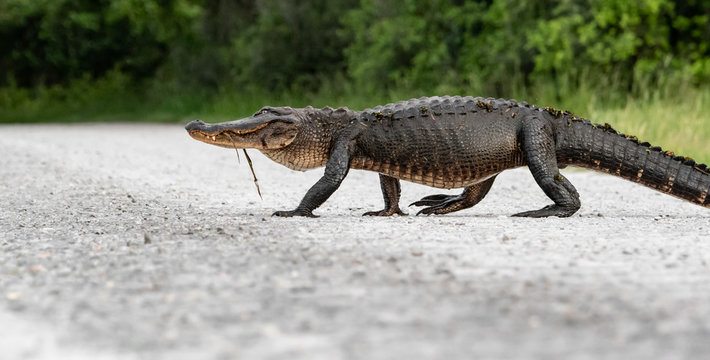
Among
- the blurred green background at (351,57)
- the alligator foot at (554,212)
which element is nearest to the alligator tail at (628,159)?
the alligator foot at (554,212)

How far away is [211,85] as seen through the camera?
97.6ft

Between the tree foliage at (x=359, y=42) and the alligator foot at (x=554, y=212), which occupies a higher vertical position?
the tree foliage at (x=359, y=42)

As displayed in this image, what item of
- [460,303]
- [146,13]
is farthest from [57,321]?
[146,13]

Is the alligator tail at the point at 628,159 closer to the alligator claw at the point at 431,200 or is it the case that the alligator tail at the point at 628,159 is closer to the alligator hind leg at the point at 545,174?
the alligator hind leg at the point at 545,174

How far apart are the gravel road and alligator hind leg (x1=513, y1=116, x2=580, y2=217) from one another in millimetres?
263

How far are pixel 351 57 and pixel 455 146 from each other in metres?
18.6

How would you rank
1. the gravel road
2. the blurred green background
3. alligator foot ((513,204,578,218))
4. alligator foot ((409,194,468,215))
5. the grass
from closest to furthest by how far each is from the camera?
the gravel road
alligator foot ((513,204,578,218))
alligator foot ((409,194,468,215))
the grass
the blurred green background

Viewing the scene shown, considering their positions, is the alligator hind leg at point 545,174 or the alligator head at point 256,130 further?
the alligator hind leg at point 545,174

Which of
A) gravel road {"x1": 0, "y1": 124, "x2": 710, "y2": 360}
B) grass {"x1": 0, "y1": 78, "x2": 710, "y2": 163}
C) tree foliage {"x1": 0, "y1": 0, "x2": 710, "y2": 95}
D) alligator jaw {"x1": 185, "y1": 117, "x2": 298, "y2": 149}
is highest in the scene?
tree foliage {"x1": 0, "y1": 0, "x2": 710, "y2": 95}

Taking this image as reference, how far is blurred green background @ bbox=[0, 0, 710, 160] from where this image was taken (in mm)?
16031

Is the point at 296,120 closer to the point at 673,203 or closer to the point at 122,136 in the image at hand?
the point at 673,203

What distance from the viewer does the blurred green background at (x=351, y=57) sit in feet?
52.6

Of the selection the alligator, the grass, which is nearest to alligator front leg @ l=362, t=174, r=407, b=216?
the alligator

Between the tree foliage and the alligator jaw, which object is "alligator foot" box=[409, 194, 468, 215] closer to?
the alligator jaw
